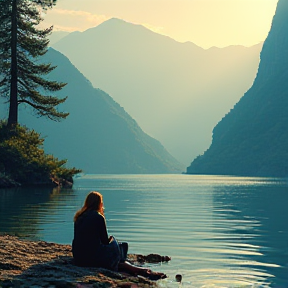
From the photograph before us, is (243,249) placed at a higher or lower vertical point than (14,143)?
lower

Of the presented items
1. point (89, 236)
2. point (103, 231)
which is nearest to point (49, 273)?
point (89, 236)

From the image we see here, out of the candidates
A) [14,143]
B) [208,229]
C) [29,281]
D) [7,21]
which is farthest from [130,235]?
[7,21]

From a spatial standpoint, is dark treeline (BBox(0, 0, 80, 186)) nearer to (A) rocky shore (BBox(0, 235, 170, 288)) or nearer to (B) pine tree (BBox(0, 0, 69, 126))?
(B) pine tree (BBox(0, 0, 69, 126))

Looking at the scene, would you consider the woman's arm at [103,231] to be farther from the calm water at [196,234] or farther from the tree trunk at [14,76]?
the tree trunk at [14,76]

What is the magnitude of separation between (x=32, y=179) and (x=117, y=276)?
42589 mm

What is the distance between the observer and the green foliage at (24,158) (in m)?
51.8

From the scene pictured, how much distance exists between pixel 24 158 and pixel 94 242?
4012cm

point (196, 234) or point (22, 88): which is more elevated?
point (22, 88)

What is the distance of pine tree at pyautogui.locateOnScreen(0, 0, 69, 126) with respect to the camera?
54562 mm

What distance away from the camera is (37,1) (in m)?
57.7

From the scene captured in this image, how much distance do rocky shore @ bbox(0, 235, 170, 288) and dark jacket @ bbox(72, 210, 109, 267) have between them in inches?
9.4

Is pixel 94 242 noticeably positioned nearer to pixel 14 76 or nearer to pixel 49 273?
pixel 49 273

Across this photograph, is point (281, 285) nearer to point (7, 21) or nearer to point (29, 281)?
point (29, 281)

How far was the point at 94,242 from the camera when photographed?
13117mm
